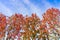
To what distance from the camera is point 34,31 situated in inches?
1409

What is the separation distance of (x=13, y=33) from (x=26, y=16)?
509 cm

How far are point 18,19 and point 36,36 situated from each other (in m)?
5.52

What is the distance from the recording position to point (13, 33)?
35625 mm

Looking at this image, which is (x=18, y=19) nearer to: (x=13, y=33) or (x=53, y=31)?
(x=13, y=33)

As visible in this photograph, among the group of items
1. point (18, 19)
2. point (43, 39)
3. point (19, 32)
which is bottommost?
point (43, 39)

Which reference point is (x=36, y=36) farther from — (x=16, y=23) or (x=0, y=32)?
(x=0, y=32)

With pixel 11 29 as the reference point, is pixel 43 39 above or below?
below

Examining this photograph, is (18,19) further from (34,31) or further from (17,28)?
(34,31)

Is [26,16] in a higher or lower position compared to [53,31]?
higher

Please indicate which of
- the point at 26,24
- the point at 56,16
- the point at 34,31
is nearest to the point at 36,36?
the point at 34,31

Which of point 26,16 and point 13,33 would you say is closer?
point 13,33

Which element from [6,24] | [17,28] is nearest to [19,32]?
[17,28]

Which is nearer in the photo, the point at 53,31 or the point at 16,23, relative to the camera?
the point at 53,31

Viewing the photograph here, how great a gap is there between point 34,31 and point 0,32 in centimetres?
703
